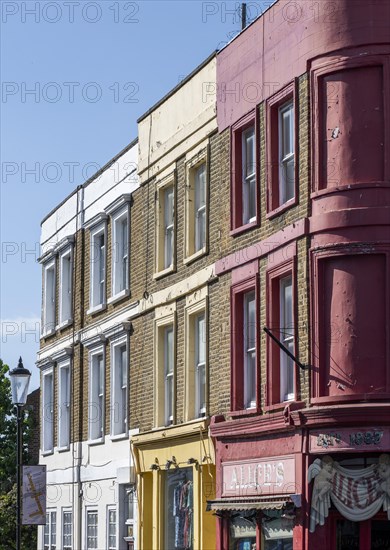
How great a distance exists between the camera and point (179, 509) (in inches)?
1163

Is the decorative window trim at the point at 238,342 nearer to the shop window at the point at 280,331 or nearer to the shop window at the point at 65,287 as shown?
the shop window at the point at 280,331

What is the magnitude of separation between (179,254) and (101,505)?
770cm

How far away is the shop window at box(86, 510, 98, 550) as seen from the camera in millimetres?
35438

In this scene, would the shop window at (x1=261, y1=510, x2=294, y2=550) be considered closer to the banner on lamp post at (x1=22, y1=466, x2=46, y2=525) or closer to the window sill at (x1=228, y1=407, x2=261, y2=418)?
the window sill at (x1=228, y1=407, x2=261, y2=418)

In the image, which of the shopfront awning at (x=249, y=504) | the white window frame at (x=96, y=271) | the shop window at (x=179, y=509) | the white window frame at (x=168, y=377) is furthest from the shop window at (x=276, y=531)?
the white window frame at (x=96, y=271)

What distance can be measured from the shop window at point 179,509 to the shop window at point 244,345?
10.9 feet

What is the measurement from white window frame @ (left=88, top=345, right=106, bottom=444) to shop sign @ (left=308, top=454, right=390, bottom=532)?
13174 millimetres

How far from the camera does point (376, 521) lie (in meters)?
22.3

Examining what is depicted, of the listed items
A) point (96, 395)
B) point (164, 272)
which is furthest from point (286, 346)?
point (96, 395)

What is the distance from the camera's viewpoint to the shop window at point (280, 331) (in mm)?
24391

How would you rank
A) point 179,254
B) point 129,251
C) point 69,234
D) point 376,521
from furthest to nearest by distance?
point 69,234
point 129,251
point 179,254
point 376,521

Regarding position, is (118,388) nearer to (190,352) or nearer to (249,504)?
(190,352)

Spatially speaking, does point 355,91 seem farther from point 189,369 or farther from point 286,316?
point 189,369

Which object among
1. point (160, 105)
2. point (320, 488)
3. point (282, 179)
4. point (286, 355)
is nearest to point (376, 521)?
point (320, 488)
